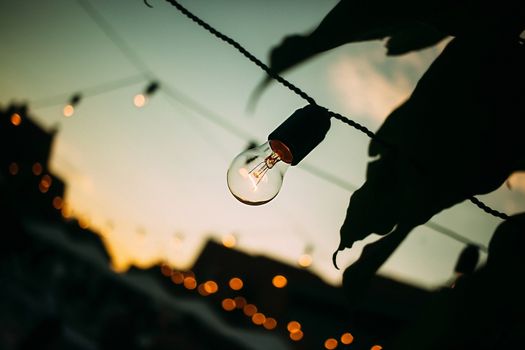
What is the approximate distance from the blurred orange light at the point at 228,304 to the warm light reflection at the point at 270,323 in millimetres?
2236

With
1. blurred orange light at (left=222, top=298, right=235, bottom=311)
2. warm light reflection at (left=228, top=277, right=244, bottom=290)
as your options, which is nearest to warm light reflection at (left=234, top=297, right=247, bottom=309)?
blurred orange light at (left=222, top=298, right=235, bottom=311)

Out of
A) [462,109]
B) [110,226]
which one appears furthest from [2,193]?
[110,226]

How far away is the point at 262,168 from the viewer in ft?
4.75

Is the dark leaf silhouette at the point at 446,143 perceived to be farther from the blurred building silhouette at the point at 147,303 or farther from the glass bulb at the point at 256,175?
the blurred building silhouette at the point at 147,303

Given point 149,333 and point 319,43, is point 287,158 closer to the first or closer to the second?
point 319,43

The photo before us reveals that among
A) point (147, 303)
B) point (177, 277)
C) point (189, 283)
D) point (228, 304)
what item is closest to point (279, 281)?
point (228, 304)

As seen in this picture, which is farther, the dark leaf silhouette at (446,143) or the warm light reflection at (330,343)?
the warm light reflection at (330,343)

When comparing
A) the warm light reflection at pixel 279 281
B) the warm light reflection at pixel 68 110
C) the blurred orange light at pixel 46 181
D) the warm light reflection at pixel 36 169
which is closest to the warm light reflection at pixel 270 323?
the warm light reflection at pixel 279 281

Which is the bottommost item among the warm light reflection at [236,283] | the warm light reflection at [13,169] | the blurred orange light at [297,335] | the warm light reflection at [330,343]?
the warm light reflection at [236,283]

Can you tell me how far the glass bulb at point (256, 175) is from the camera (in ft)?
4.62

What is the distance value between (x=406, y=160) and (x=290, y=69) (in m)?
0.49

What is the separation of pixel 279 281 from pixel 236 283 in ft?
9.60

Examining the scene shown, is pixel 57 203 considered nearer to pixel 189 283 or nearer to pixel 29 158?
pixel 29 158

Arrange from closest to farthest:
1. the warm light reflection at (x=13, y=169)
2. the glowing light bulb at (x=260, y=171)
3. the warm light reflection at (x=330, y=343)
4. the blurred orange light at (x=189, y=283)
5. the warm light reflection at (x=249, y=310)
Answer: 1. the glowing light bulb at (x=260, y=171)
2. the warm light reflection at (x=330, y=343)
3. the warm light reflection at (x=249, y=310)
4. the blurred orange light at (x=189, y=283)
5. the warm light reflection at (x=13, y=169)
